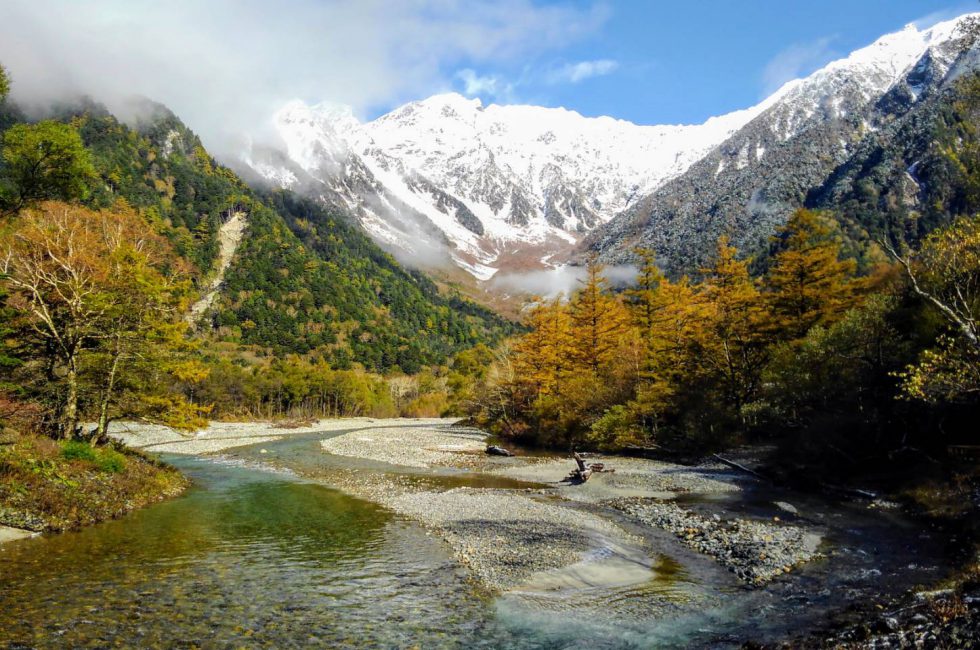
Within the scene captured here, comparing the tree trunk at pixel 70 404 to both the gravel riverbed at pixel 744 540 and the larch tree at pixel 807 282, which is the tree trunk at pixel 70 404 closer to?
the gravel riverbed at pixel 744 540

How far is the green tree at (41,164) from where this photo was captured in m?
18.5

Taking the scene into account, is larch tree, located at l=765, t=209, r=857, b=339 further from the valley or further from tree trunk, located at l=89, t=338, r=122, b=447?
tree trunk, located at l=89, t=338, r=122, b=447

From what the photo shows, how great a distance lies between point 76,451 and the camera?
70.6ft

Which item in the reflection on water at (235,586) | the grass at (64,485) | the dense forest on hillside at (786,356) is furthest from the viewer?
the dense forest on hillside at (786,356)

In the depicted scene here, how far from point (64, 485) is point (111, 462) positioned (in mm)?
3896

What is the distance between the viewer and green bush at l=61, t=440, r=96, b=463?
21056mm

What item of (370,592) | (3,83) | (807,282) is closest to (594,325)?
(807,282)

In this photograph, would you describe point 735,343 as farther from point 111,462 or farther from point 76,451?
point 76,451

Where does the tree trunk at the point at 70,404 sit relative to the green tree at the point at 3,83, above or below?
below

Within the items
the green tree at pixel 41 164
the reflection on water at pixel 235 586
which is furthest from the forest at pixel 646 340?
the reflection on water at pixel 235 586

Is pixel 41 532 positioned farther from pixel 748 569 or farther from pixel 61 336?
pixel 748 569

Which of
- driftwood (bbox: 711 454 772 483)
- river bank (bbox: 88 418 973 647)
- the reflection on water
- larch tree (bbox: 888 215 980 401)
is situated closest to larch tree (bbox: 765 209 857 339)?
driftwood (bbox: 711 454 772 483)

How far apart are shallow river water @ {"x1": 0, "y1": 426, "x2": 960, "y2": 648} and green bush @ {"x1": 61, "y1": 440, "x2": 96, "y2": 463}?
4.37 m

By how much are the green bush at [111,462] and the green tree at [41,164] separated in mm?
10404
